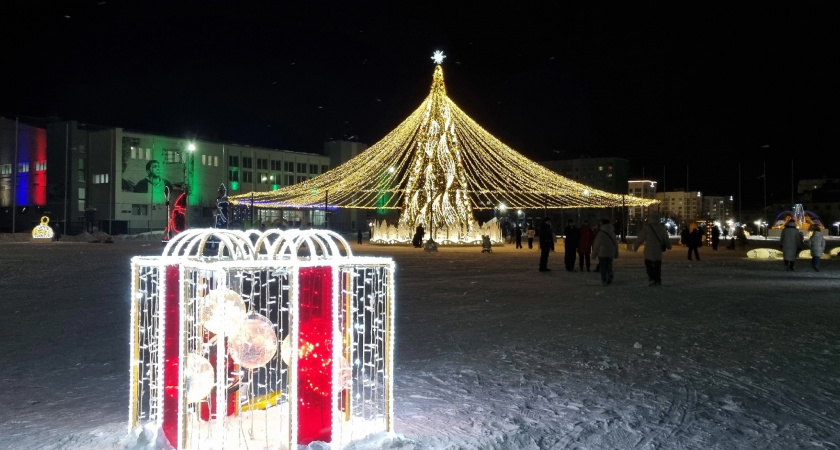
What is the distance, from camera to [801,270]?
58.5ft

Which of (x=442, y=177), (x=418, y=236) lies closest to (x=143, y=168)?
(x=442, y=177)

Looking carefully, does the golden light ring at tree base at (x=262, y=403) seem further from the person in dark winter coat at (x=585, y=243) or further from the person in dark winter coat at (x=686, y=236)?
the person in dark winter coat at (x=686, y=236)

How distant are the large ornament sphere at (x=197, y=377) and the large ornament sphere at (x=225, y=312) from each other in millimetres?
175

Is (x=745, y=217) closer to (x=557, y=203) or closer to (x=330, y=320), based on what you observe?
(x=557, y=203)

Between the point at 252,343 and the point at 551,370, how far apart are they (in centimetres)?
282

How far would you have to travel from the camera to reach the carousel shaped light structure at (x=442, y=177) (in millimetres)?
28953

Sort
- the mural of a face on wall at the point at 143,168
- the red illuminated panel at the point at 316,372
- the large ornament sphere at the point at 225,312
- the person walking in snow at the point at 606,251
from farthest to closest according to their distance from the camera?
the mural of a face on wall at the point at 143,168, the person walking in snow at the point at 606,251, the large ornament sphere at the point at 225,312, the red illuminated panel at the point at 316,372

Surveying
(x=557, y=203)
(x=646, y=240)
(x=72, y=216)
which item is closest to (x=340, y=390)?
(x=646, y=240)

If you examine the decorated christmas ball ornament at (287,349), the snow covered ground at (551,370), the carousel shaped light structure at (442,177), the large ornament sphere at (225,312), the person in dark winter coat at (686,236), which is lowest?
the snow covered ground at (551,370)

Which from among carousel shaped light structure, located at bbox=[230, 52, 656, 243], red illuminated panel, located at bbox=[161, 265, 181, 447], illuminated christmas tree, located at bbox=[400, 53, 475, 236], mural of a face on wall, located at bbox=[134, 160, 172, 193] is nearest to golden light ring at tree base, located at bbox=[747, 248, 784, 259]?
carousel shaped light structure, located at bbox=[230, 52, 656, 243]

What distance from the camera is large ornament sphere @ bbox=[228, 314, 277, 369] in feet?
12.4

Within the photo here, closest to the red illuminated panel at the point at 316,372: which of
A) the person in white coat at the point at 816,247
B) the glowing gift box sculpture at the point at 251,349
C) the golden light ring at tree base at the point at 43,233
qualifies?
the glowing gift box sculpture at the point at 251,349

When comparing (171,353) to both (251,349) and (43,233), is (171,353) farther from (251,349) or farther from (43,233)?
(43,233)

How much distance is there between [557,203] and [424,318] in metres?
26.2
